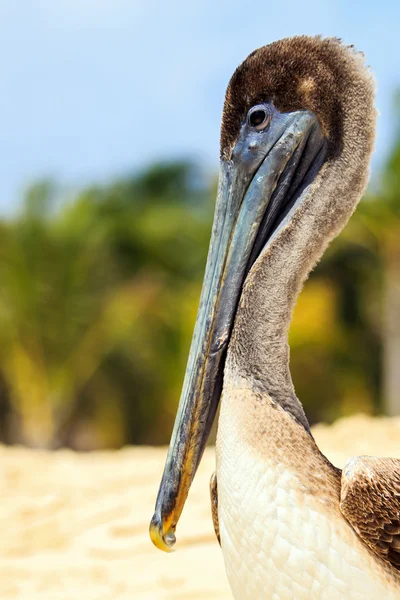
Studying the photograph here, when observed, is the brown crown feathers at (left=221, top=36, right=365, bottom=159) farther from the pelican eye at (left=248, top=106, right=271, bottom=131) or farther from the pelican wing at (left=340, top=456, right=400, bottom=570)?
the pelican wing at (left=340, top=456, right=400, bottom=570)

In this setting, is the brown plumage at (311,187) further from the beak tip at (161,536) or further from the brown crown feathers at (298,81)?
the beak tip at (161,536)

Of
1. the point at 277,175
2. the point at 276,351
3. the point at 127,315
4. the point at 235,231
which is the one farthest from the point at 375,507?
the point at 127,315

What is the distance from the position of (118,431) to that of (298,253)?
41.8 feet

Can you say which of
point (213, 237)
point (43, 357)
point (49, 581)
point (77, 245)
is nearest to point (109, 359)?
point (43, 357)

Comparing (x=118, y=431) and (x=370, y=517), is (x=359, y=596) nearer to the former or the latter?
(x=370, y=517)

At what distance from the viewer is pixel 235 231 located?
2.74 meters

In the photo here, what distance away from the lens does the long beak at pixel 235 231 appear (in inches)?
104

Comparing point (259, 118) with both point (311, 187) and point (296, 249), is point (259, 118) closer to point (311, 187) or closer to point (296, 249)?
point (311, 187)

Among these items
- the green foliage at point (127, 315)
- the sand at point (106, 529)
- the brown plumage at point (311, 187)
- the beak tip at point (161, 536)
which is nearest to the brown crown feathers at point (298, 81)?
the brown plumage at point (311, 187)

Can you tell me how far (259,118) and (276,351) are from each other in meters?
0.78

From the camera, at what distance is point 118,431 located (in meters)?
15.0

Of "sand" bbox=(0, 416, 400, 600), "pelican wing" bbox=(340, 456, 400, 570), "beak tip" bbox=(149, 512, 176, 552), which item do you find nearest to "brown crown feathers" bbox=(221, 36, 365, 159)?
"pelican wing" bbox=(340, 456, 400, 570)

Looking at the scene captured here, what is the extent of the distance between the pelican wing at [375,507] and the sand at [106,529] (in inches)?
56.1

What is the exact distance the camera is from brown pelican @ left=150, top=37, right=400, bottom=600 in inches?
92.0
